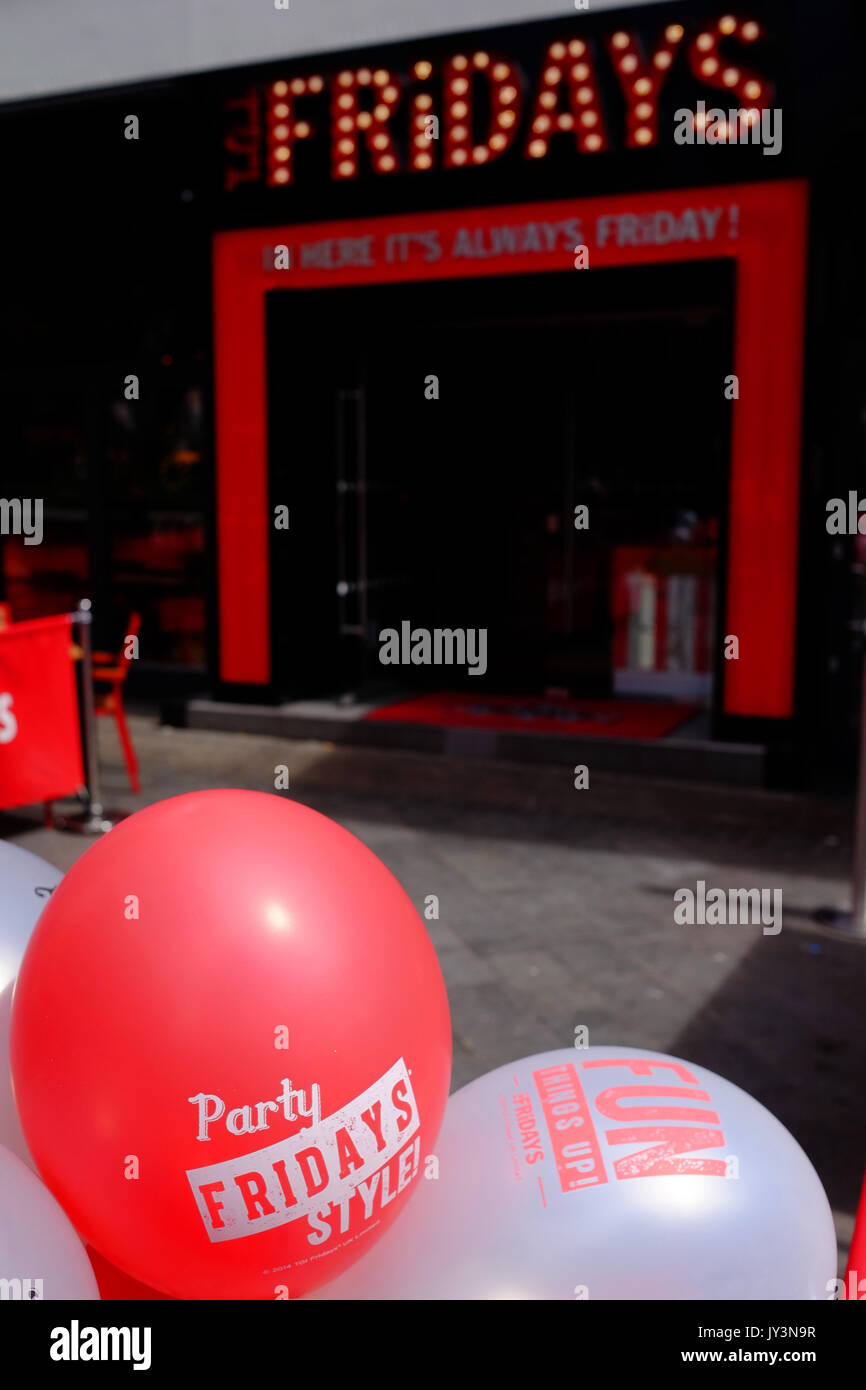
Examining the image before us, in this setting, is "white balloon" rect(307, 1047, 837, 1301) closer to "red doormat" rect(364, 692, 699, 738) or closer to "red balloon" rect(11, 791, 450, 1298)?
"red balloon" rect(11, 791, 450, 1298)

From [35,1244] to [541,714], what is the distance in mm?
6993

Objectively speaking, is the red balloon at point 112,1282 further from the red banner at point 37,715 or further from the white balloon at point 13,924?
the red banner at point 37,715

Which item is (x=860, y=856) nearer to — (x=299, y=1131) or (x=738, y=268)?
(x=299, y=1131)

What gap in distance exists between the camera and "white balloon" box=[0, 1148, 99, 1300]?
143cm

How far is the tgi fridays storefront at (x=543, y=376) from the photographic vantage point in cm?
698

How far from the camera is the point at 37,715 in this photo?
18.5 feet

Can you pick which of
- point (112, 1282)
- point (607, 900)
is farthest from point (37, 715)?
point (112, 1282)

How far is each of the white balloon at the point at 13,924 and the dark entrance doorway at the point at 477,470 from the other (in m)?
6.18

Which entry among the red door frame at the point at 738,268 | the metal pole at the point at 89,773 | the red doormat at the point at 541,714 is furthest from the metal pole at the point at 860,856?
the metal pole at the point at 89,773

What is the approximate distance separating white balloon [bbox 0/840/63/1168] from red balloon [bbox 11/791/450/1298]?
240 millimetres

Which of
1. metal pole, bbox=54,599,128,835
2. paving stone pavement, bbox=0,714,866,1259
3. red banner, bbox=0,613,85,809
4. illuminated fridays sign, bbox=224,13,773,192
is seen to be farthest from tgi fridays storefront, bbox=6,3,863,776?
red banner, bbox=0,613,85,809

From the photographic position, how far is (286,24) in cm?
561

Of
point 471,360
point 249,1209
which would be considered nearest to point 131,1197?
point 249,1209

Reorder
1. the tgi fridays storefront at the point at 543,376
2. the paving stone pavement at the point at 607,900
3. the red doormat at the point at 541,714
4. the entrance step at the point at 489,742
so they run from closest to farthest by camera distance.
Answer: the paving stone pavement at the point at 607,900
the tgi fridays storefront at the point at 543,376
the entrance step at the point at 489,742
the red doormat at the point at 541,714
